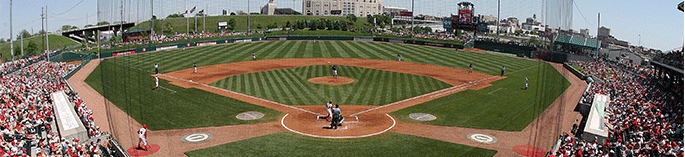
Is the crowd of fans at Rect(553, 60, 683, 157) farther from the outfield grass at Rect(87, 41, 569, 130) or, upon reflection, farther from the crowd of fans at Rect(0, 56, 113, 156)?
the crowd of fans at Rect(0, 56, 113, 156)

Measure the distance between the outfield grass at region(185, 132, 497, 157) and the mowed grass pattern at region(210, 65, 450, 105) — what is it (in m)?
7.96

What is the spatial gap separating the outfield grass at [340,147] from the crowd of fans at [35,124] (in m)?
4.19

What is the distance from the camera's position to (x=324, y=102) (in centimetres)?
2648

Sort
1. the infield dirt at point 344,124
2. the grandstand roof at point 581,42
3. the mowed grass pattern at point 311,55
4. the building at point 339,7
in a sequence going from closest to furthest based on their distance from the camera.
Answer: the infield dirt at point 344,124 → the mowed grass pattern at point 311,55 → the grandstand roof at point 581,42 → the building at point 339,7

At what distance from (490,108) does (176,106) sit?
1901cm

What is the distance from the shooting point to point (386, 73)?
4003 centimetres

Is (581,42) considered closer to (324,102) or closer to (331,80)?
(331,80)

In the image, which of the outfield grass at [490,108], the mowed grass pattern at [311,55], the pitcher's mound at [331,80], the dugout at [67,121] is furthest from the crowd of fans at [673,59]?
the dugout at [67,121]

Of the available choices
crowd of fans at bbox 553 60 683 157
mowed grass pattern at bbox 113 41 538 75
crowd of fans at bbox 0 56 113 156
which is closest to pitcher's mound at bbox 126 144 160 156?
crowd of fans at bbox 0 56 113 156

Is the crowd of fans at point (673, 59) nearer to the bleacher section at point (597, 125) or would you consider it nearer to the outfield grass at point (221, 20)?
the bleacher section at point (597, 125)

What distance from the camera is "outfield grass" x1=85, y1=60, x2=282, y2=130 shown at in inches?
834

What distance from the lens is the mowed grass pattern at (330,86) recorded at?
2754 centimetres

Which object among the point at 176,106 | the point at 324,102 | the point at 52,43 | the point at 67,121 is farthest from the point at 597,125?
the point at 52,43

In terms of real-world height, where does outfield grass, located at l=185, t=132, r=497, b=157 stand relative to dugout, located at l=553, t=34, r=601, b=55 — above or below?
below
